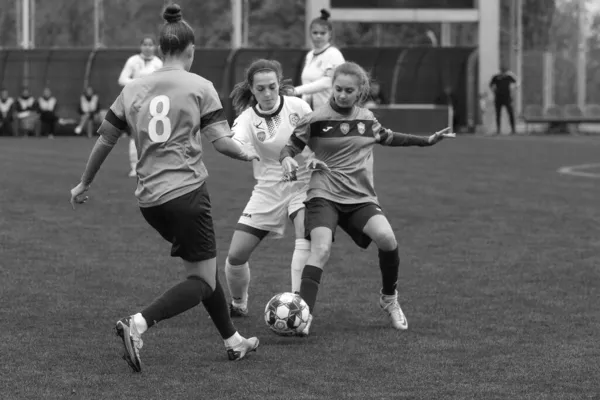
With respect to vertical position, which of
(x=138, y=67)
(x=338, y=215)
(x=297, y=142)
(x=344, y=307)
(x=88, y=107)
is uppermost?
(x=138, y=67)

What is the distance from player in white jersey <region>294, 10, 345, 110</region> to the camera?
39.3ft

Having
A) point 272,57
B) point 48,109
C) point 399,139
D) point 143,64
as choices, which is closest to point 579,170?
point 143,64

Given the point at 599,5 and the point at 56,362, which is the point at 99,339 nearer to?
the point at 56,362

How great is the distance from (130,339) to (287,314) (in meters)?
1.21

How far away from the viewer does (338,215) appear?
7.00 meters

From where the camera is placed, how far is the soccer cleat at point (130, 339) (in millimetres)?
5633

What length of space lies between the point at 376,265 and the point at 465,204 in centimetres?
471

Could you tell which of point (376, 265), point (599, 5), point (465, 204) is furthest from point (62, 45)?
point (376, 265)

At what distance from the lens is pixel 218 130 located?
5.79 m

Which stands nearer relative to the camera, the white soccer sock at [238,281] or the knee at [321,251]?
the knee at [321,251]

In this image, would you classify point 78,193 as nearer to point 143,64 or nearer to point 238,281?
point 238,281

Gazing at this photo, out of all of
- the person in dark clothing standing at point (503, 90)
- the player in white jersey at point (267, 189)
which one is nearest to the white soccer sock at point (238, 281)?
the player in white jersey at point (267, 189)

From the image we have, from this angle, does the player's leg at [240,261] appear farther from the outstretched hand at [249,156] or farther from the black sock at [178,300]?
the outstretched hand at [249,156]

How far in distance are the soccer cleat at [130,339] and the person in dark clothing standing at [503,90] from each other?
27714 mm
